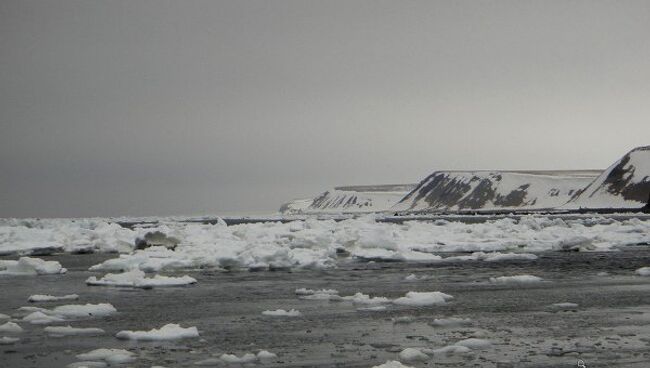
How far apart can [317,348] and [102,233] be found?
26.2 meters

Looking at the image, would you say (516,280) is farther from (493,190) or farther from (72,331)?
(493,190)

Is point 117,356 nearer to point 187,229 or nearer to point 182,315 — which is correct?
point 182,315

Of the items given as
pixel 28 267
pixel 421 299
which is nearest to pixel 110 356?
pixel 421 299

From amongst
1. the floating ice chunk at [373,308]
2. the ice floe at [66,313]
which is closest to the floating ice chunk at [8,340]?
the ice floe at [66,313]

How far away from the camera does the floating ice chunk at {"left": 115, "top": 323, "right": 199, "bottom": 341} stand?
916 centimetres

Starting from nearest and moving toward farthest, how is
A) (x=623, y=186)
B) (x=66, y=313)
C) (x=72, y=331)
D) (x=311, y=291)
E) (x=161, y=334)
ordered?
(x=161, y=334)
(x=72, y=331)
(x=66, y=313)
(x=311, y=291)
(x=623, y=186)

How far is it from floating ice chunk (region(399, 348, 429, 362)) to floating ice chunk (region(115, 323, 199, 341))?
2799 mm

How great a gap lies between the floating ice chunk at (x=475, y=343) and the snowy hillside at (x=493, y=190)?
142 meters

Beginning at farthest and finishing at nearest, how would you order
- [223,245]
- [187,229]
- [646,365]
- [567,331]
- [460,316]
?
[187,229]
[223,245]
[460,316]
[567,331]
[646,365]

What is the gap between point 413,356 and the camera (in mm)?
7867

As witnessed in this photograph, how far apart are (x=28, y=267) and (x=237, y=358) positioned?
12.4m

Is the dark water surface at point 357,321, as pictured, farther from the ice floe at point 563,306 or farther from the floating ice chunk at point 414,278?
the floating ice chunk at point 414,278

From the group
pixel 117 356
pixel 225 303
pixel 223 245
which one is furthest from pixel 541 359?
pixel 223 245

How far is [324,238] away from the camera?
990 inches
